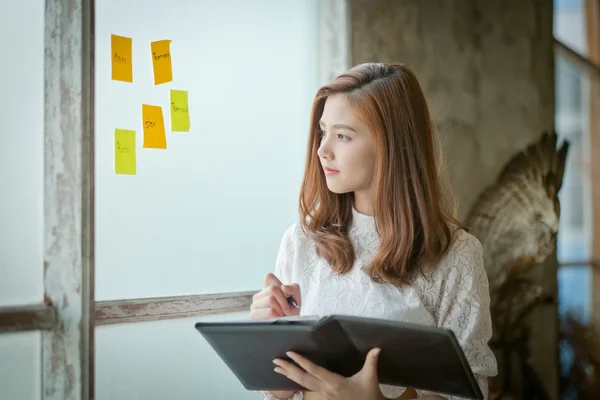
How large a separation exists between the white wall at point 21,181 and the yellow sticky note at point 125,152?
219mm

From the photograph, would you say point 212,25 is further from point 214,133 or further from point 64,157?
point 64,157

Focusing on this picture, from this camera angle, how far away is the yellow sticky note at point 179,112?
2.32 m


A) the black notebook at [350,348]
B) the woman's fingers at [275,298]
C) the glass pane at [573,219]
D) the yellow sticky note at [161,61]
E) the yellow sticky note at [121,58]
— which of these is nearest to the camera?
the black notebook at [350,348]

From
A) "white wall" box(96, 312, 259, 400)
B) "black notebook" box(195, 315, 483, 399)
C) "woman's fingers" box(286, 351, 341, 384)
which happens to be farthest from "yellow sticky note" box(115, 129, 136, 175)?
"woman's fingers" box(286, 351, 341, 384)

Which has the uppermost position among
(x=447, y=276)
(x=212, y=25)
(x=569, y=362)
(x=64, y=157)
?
(x=212, y=25)

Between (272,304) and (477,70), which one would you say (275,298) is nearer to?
(272,304)

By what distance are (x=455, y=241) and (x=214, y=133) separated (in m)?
1.00

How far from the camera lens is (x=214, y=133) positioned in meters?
2.47

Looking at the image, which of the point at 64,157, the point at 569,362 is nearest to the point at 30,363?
the point at 64,157

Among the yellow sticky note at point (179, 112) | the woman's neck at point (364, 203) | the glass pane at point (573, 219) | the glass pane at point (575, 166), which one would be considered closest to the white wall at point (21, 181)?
the yellow sticky note at point (179, 112)

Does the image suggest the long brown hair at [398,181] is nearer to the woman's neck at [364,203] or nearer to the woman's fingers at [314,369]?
the woman's neck at [364,203]

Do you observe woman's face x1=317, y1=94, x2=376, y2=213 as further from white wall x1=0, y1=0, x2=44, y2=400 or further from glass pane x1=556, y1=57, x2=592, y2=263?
glass pane x1=556, y1=57, x2=592, y2=263

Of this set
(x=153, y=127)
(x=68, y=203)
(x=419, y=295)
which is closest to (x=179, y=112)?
→ (x=153, y=127)

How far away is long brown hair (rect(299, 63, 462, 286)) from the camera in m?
1.75
